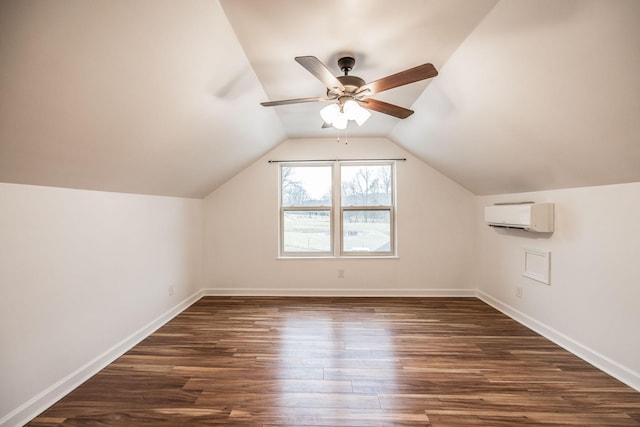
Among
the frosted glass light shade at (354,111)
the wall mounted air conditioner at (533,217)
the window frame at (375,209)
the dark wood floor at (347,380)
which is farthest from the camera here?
the window frame at (375,209)

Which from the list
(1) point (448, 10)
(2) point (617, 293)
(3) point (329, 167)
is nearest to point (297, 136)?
(3) point (329, 167)

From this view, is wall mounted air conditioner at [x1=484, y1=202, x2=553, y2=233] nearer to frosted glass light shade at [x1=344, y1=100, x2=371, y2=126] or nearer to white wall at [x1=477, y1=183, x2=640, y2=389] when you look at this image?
white wall at [x1=477, y1=183, x2=640, y2=389]

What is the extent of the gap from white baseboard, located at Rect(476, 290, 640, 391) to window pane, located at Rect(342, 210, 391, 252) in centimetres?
164

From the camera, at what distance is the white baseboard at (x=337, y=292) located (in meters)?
4.02

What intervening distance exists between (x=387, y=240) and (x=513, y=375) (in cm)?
227

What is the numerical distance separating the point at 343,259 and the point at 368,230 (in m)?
0.57

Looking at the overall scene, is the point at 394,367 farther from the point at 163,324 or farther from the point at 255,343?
the point at 163,324

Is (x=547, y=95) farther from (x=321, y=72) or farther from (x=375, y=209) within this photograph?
(x=375, y=209)

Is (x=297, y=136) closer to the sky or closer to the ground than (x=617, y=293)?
closer to the sky

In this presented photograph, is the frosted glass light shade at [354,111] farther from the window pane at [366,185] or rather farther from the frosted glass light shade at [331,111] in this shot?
the window pane at [366,185]

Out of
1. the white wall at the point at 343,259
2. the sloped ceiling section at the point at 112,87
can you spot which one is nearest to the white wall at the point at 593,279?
the white wall at the point at 343,259

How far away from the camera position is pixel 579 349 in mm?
2400

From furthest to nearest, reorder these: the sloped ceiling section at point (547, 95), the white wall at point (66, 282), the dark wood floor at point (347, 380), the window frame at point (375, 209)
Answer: the window frame at point (375, 209) → the dark wood floor at point (347, 380) → the white wall at point (66, 282) → the sloped ceiling section at point (547, 95)

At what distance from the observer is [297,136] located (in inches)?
158
